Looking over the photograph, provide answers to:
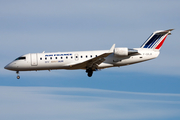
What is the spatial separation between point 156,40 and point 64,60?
12089mm

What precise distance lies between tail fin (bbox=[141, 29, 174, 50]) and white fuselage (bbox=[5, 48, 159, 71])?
4.97ft

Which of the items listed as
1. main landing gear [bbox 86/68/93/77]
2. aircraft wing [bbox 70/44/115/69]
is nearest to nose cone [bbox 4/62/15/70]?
aircraft wing [bbox 70/44/115/69]

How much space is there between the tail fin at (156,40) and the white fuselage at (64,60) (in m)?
1.51

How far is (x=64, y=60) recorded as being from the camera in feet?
89.0

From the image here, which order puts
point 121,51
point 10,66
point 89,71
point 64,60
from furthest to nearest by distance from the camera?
point 10,66 < point 89,71 < point 64,60 < point 121,51

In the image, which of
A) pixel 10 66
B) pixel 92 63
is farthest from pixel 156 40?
pixel 10 66

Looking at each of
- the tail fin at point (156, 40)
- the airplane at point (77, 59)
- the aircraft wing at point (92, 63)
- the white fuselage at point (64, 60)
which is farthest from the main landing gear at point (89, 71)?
the tail fin at point (156, 40)

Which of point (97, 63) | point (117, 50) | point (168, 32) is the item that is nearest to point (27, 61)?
point (97, 63)

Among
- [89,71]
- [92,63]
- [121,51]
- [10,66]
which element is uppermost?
[121,51]

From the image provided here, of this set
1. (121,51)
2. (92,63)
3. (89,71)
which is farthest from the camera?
(89,71)

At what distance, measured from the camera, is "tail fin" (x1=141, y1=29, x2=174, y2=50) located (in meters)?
28.9

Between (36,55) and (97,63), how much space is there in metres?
7.63

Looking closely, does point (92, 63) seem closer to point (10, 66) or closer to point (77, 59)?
point (77, 59)

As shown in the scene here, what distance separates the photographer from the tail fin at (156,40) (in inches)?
1138
